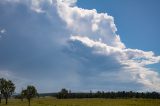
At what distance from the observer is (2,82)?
146m

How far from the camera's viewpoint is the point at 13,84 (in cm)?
15025

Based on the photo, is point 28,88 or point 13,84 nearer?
point 28,88

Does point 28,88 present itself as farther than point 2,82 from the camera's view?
No

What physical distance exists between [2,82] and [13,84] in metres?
6.20

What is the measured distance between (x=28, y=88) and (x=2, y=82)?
124 ft

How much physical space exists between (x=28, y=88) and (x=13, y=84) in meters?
40.4

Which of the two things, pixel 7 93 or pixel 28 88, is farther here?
pixel 7 93

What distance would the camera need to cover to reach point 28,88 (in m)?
112

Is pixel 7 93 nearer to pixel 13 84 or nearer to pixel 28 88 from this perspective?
pixel 13 84

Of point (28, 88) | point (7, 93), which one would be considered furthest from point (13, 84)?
point (28, 88)

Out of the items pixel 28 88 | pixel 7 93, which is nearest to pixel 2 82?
pixel 7 93

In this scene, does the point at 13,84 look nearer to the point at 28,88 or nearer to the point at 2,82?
the point at 2,82

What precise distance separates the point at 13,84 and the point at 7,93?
605 cm
